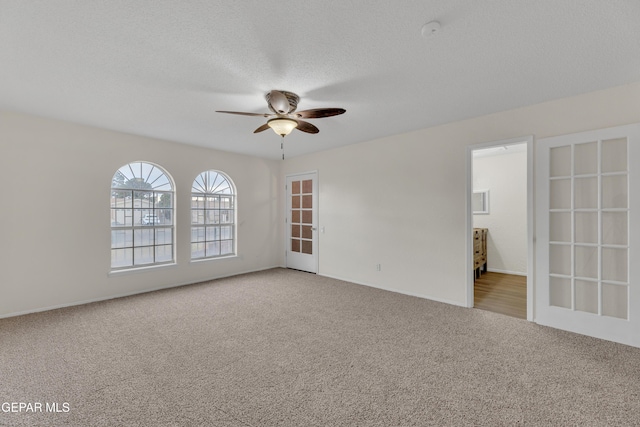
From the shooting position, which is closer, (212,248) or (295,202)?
(212,248)

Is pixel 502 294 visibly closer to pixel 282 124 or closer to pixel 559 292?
pixel 559 292

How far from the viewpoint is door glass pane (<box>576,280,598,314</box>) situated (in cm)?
285

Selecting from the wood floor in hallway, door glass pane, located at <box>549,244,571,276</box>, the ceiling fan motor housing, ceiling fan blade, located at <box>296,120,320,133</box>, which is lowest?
the wood floor in hallway

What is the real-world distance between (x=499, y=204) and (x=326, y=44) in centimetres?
556

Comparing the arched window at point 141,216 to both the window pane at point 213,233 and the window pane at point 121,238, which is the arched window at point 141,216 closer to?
the window pane at point 121,238

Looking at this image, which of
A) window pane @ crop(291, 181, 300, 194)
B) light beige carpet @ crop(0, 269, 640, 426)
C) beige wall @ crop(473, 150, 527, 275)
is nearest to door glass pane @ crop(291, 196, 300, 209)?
window pane @ crop(291, 181, 300, 194)

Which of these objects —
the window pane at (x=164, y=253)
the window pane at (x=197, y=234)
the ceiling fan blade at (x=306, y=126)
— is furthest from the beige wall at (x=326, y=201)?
the ceiling fan blade at (x=306, y=126)

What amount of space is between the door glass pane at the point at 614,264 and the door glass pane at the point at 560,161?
880 mm

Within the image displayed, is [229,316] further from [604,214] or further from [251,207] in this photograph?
[604,214]

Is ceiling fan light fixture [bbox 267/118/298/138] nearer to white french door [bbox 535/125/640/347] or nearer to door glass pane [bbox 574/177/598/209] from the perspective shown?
white french door [bbox 535/125/640/347]

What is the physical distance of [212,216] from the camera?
5449mm

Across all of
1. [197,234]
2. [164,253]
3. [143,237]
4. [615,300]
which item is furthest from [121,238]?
[615,300]

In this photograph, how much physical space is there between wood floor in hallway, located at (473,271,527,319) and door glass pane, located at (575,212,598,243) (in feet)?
3.69

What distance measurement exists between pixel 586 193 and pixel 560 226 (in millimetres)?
408
